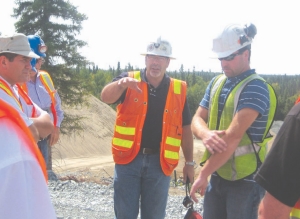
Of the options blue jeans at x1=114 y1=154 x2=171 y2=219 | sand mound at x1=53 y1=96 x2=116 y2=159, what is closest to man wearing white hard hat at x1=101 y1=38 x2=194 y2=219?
blue jeans at x1=114 y1=154 x2=171 y2=219

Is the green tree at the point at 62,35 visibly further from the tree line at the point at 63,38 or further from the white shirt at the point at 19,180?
the white shirt at the point at 19,180

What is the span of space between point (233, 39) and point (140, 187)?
1747 millimetres

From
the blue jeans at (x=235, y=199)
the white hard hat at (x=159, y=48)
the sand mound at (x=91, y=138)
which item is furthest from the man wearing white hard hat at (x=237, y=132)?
the sand mound at (x=91, y=138)

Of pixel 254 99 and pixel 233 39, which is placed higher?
pixel 233 39

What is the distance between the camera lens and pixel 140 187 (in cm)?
430

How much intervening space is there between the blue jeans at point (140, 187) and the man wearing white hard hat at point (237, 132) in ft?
2.39

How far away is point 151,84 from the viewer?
439 centimetres

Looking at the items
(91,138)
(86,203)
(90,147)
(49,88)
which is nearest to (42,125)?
(49,88)

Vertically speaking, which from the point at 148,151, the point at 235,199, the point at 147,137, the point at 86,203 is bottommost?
the point at 86,203

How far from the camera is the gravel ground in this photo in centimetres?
663

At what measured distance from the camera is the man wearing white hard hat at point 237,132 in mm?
3289

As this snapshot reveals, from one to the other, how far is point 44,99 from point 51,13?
20026 millimetres

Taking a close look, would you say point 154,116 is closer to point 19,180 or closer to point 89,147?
point 19,180

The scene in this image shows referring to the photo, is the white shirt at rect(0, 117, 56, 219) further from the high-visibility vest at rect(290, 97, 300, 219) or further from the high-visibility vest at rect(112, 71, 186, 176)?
the high-visibility vest at rect(112, 71, 186, 176)
